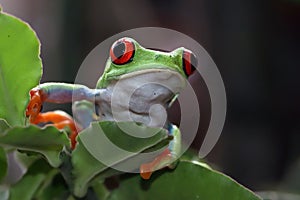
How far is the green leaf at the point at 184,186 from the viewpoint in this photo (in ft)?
2.10

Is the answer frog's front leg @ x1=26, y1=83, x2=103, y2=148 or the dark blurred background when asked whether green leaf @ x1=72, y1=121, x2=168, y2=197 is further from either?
the dark blurred background

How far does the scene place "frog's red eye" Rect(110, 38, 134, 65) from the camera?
749 millimetres

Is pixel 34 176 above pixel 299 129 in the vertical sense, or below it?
above

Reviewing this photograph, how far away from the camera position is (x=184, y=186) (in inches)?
26.6

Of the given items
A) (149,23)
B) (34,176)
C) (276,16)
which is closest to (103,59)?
(149,23)

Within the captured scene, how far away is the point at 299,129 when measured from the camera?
87.3 inches

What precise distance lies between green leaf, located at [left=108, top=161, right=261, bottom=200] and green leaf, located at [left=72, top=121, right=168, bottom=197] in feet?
0.12

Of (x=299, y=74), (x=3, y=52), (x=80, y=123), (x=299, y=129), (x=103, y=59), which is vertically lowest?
(x=299, y=129)

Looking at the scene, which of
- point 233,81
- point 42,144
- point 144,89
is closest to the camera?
point 42,144

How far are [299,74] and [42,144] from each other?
71.4 inches

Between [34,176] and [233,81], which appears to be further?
[233,81]

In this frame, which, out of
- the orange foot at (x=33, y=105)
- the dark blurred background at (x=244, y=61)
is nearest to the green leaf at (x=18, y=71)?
the orange foot at (x=33, y=105)

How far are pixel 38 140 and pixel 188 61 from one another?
264 millimetres

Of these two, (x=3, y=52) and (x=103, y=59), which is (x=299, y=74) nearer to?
(x=103, y=59)
